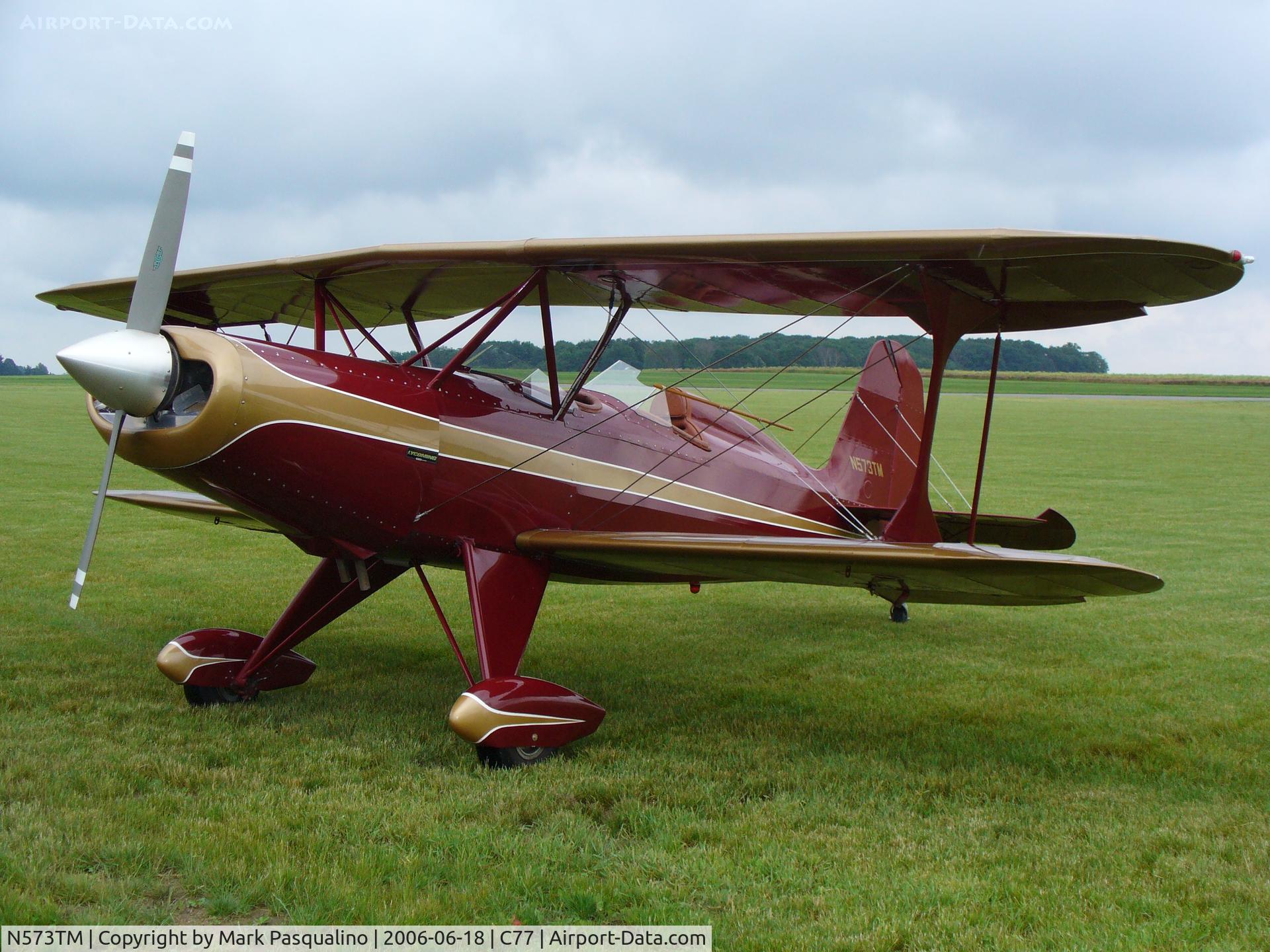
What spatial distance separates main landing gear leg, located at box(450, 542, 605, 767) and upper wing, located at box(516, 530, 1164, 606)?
0.23 metres

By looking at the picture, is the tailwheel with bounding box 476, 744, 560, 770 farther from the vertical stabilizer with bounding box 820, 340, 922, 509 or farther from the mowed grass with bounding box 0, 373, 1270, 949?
the vertical stabilizer with bounding box 820, 340, 922, 509

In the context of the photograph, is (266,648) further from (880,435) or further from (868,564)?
(880,435)

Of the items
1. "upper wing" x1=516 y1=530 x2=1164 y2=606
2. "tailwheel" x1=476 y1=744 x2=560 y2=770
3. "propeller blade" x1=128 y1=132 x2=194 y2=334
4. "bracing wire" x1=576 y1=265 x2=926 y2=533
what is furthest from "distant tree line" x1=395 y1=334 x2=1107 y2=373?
"tailwheel" x1=476 y1=744 x2=560 y2=770

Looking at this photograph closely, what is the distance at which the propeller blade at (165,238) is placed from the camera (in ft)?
15.9

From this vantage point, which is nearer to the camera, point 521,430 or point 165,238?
point 165,238

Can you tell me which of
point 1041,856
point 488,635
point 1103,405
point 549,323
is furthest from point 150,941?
point 1103,405

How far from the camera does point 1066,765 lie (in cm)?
534

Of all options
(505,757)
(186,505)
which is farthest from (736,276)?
(186,505)

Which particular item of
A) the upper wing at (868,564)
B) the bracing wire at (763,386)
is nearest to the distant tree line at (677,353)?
the bracing wire at (763,386)

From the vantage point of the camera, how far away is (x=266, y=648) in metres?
6.30

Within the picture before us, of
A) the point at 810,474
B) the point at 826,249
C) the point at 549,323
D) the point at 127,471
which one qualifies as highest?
the point at 826,249

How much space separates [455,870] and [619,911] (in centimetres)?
65

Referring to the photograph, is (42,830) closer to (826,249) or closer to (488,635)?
(488,635)

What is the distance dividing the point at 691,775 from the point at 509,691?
103cm
